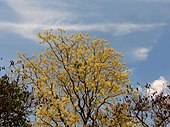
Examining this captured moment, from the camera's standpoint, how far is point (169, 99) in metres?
29.3

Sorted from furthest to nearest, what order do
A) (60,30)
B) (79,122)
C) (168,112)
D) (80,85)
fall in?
(60,30) → (80,85) → (79,122) → (168,112)

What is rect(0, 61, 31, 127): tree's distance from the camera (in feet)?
96.9

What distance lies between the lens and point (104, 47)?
118 feet

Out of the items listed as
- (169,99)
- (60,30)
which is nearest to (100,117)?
(169,99)

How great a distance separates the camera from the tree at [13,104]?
29547 millimetres

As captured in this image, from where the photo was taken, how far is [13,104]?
97.4 ft

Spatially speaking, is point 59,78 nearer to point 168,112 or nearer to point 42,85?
point 42,85

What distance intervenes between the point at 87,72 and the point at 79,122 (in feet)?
14.7

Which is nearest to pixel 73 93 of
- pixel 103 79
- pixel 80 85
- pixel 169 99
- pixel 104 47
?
pixel 80 85

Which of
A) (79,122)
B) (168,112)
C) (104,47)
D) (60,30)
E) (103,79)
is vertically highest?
(60,30)

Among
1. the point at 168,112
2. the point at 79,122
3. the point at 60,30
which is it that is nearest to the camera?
the point at 168,112

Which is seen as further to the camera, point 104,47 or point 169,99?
point 104,47

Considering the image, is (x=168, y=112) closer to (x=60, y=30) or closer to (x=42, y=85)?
(x=42, y=85)

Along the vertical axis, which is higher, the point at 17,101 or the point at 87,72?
the point at 87,72
